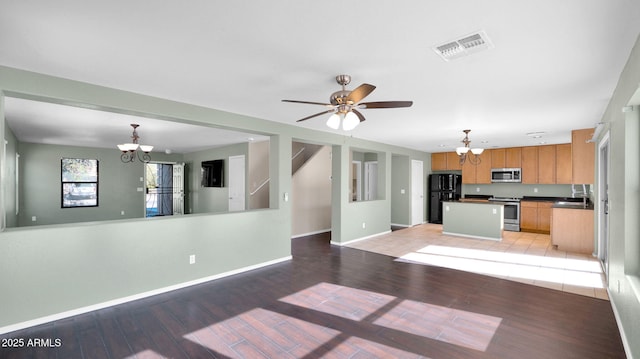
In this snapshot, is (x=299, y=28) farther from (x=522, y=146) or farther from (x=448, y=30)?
(x=522, y=146)

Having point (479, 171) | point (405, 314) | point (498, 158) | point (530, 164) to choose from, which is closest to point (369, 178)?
point (479, 171)

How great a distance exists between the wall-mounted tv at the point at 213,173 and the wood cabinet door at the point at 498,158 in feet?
25.5

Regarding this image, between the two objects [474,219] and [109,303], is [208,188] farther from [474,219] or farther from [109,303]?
[474,219]

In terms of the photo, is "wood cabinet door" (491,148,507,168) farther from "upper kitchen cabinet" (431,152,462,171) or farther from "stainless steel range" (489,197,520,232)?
"stainless steel range" (489,197,520,232)

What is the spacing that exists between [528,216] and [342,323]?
7.19 meters

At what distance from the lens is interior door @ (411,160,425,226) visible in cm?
871

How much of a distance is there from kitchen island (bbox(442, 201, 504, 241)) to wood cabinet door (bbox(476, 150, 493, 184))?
1.97 metres

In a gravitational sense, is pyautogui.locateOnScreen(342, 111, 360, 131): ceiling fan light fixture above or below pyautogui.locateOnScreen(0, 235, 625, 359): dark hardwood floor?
above

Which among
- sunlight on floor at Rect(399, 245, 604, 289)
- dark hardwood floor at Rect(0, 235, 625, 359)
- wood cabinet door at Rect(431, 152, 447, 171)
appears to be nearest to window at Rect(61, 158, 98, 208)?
dark hardwood floor at Rect(0, 235, 625, 359)

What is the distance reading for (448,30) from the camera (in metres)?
1.95

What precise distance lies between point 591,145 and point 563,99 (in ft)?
7.18

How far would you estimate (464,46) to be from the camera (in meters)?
2.17

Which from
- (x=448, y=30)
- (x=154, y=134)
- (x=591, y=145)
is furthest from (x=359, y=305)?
(x=154, y=134)

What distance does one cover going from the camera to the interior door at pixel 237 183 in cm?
777
